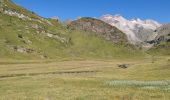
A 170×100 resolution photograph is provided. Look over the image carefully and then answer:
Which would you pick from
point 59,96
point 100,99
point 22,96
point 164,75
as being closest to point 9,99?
point 22,96

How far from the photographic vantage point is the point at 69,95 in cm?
4156

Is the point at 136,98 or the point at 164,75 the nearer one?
the point at 136,98

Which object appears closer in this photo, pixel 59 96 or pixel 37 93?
pixel 59 96

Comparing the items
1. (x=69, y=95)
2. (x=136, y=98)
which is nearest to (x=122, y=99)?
(x=136, y=98)

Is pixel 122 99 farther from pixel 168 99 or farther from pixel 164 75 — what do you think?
pixel 164 75

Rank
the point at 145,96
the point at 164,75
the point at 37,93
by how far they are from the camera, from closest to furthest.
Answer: the point at 145,96
the point at 37,93
the point at 164,75

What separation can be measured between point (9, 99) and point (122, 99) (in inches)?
477

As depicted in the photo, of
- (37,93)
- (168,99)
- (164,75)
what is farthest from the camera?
(164,75)

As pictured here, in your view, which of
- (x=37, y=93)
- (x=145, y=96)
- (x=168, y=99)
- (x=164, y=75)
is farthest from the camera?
(x=164, y=75)

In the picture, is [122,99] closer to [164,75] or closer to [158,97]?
[158,97]

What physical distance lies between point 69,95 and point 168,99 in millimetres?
11447

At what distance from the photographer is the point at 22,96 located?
41.2 metres

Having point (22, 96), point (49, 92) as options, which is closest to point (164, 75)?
point (49, 92)

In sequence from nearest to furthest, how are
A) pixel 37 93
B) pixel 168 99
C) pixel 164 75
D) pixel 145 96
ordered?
1. pixel 168 99
2. pixel 145 96
3. pixel 37 93
4. pixel 164 75
